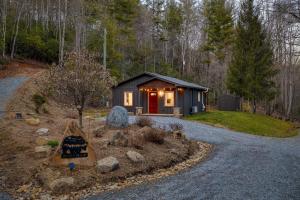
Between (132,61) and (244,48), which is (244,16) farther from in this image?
(132,61)

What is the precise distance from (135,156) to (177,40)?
3748 cm

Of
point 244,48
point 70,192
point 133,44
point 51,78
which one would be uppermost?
point 133,44

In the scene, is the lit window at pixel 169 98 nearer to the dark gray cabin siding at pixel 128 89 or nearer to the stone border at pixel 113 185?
the dark gray cabin siding at pixel 128 89

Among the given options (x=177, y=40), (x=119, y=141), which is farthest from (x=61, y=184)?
(x=177, y=40)

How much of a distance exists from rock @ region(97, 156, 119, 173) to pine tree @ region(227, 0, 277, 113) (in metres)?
23.1

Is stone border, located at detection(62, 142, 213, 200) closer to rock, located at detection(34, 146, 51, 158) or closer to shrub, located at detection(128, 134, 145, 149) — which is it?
shrub, located at detection(128, 134, 145, 149)

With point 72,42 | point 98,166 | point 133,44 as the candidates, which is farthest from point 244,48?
point 98,166

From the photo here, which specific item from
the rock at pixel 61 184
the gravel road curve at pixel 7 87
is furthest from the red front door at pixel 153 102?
the rock at pixel 61 184

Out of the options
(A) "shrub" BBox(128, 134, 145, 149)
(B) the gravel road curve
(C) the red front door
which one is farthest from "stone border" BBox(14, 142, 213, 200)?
(C) the red front door

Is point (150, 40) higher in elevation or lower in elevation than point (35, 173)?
higher

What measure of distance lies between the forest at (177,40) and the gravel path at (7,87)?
3.78m

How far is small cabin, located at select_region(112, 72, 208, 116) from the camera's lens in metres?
22.9

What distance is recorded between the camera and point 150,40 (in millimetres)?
Result: 43156

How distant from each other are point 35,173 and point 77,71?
4932 mm
